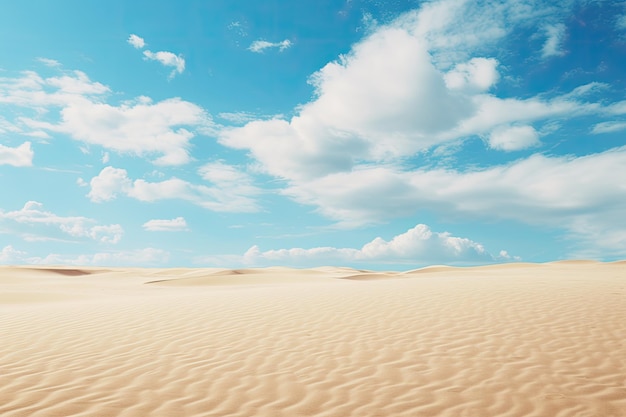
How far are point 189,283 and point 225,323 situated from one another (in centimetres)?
2377

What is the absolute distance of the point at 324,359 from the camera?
7.91 meters

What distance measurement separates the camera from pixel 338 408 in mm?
5738

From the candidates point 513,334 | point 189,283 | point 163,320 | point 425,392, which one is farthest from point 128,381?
point 189,283

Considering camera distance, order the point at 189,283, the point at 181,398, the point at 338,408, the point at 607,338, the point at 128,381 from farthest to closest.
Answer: the point at 189,283 < the point at 607,338 < the point at 128,381 < the point at 181,398 < the point at 338,408

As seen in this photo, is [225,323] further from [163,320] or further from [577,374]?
[577,374]

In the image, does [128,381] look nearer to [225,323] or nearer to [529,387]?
[225,323]

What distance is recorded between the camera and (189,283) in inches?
1334

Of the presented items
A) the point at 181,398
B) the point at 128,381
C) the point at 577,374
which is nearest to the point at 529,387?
the point at 577,374

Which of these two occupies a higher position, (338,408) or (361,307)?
(361,307)

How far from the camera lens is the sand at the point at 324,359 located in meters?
5.91

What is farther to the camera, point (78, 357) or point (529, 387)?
point (78, 357)

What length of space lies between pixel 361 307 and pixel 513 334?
447 centimetres

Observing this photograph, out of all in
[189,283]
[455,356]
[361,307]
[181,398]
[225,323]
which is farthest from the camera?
[189,283]

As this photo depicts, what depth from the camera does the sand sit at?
19.4 ft
